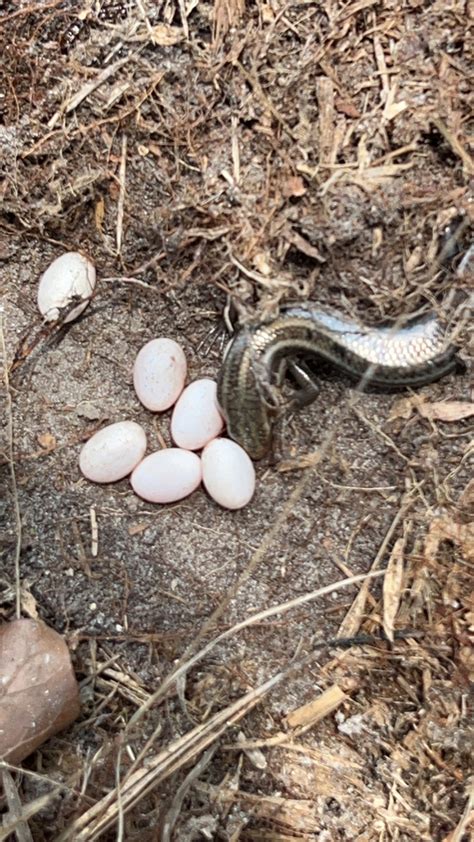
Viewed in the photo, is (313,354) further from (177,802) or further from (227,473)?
(177,802)

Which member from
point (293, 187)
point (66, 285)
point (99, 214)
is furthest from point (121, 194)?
point (293, 187)

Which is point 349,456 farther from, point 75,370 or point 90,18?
point 90,18

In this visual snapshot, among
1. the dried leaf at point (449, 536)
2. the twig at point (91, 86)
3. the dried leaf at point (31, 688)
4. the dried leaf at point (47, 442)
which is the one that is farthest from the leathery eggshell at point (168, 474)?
the twig at point (91, 86)

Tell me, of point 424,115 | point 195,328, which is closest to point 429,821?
point 195,328

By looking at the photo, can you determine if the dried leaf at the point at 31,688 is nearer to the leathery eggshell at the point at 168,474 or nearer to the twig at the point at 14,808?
the twig at the point at 14,808

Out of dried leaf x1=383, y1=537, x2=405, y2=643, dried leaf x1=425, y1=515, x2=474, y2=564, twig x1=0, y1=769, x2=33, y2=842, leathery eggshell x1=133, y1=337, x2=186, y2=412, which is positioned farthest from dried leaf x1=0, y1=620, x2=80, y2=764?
dried leaf x1=425, y1=515, x2=474, y2=564
